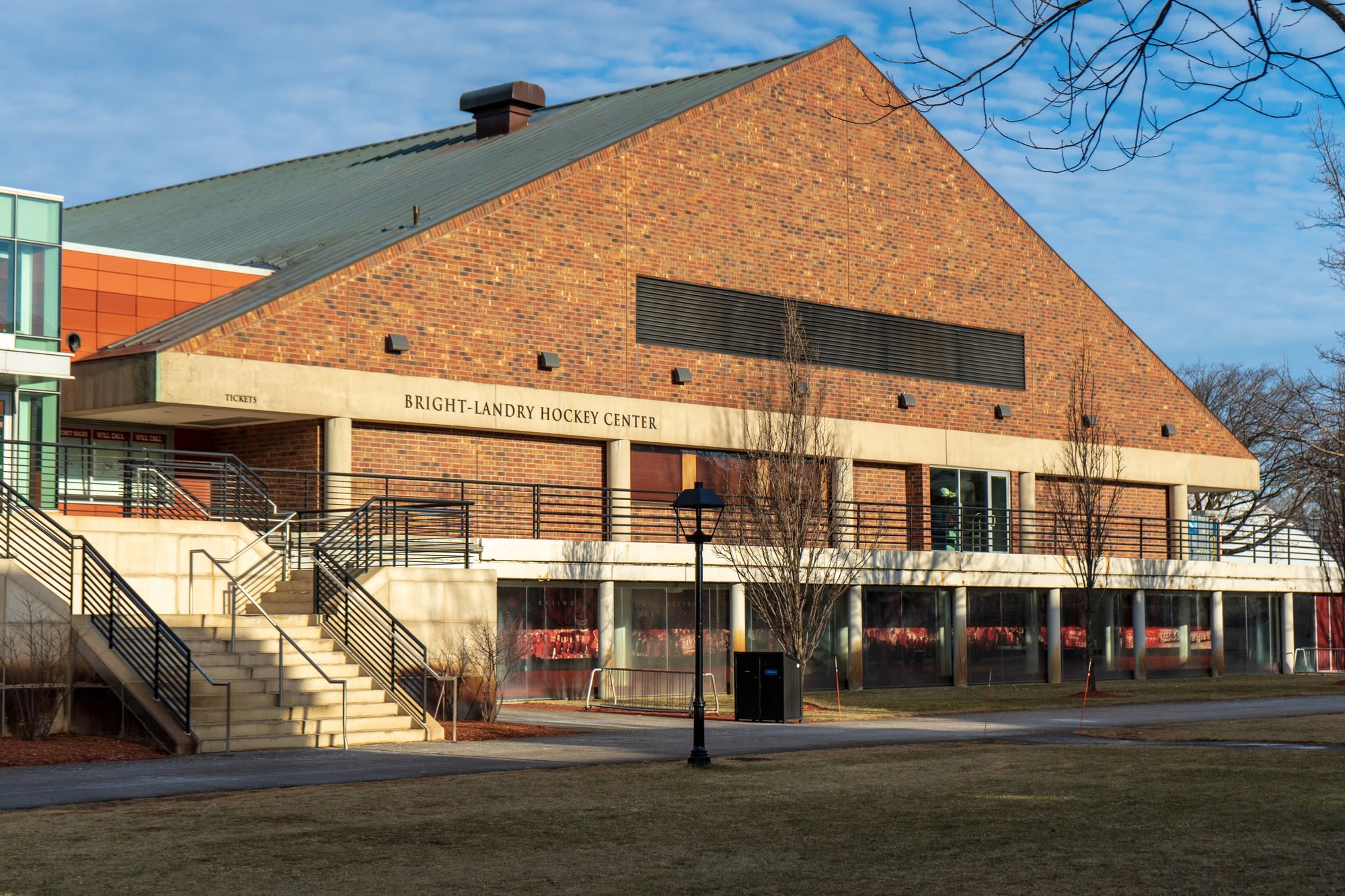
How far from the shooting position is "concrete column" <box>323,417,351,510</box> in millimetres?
30312

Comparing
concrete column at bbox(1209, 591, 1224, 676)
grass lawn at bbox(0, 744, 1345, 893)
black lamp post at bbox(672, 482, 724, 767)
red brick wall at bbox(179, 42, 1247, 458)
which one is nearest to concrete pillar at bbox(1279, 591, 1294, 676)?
concrete column at bbox(1209, 591, 1224, 676)

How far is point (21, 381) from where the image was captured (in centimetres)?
2766

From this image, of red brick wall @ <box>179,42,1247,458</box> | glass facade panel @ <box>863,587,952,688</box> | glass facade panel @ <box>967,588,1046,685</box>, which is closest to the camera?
red brick wall @ <box>179,42,1247,458</box>

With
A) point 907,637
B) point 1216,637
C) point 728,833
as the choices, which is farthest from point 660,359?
point 728,833

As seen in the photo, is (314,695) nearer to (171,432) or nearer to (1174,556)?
(171,432)

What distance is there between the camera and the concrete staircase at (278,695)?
1966 cm

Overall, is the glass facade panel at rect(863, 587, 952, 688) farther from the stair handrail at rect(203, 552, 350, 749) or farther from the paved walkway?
the stair handrail at rect(203, 552, 350, 749)

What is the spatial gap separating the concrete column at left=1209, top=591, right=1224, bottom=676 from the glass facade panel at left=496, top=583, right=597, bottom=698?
19757 mm

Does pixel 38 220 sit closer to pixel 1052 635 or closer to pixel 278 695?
pixel 278 695

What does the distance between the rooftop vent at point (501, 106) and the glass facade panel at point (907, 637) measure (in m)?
16.4

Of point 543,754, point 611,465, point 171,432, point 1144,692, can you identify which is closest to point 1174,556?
point 1144,692

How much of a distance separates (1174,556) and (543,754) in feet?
101

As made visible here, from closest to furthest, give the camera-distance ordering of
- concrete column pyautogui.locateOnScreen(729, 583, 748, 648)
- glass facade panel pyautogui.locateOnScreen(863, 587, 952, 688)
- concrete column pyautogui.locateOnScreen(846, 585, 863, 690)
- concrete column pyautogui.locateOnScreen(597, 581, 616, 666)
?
concrete column pyautogui.locateOnScreen(597, 581, 616, 666) → concrete column pyautogui.locateOnScreen(729, 583, 748, 648) → concrete column pyautogui.locateOnScreen(846, 585, 863, 690) → glass facade panel pyautogui.locateOnScreen(863, 587, 952, 688)

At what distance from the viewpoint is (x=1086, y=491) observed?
3556 centimetres
